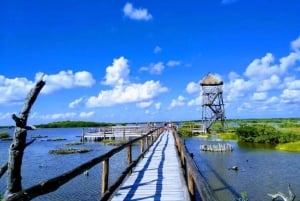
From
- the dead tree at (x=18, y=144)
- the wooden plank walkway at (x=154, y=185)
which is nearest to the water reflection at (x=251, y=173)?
the wooden plank walkway at (x=154, y=185)

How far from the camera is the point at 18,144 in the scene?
3225 mm

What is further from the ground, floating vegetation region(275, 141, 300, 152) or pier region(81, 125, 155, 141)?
pier region(81, 125, 155, 141)

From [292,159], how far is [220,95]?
100 ft

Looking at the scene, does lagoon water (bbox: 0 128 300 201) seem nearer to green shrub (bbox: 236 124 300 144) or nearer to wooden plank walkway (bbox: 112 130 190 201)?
wooden plank walkway (bbox: 112 130 190 201)

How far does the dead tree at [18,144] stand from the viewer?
126 inches

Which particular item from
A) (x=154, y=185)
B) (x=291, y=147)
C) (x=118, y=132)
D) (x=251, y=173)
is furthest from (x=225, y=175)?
(x=118, y=132)

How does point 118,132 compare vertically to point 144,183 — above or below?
above

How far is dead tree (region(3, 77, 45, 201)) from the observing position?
3.21 m

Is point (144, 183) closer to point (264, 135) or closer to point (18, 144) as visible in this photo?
point (18, 144)

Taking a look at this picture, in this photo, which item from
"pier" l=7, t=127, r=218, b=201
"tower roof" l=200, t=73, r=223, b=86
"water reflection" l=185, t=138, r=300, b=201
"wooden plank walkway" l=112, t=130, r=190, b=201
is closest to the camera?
"pier" l=7, t=127, r=218, b=201

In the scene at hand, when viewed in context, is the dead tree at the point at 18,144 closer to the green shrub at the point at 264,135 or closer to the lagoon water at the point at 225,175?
the lagoon water at the point at 225,175

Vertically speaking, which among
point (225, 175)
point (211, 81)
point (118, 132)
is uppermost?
point (211, 81)

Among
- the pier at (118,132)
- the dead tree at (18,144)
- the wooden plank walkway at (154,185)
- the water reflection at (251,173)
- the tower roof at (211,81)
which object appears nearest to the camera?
the dead tree at (18,144)

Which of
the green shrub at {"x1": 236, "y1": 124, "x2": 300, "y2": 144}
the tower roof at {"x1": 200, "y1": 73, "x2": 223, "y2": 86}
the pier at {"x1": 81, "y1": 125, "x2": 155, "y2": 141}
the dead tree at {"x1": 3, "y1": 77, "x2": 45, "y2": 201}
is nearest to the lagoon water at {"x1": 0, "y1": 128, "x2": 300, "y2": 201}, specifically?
the green shrub at {"x1": 236, "y1": 124, "x2": 300, "y2": 144}
